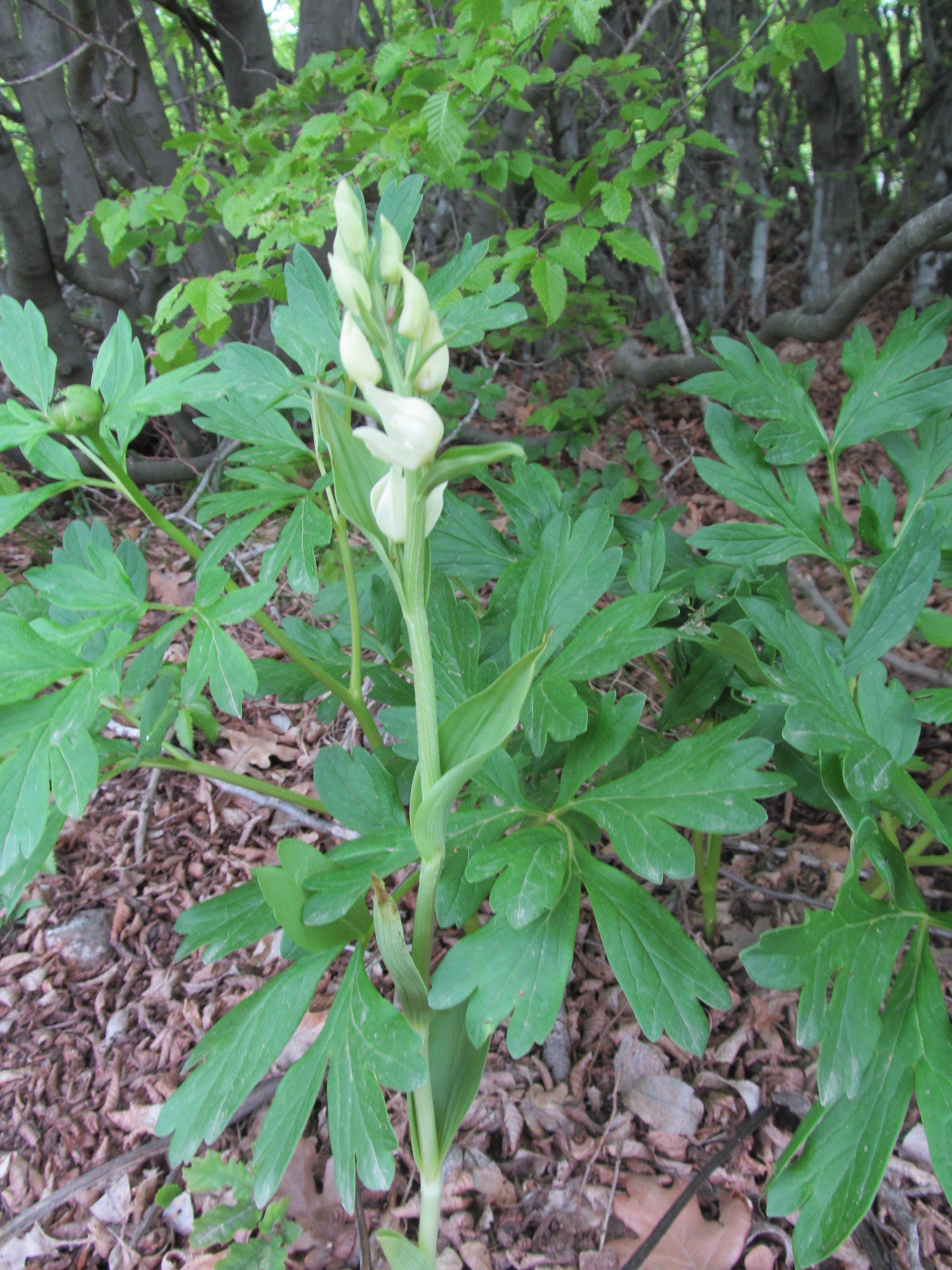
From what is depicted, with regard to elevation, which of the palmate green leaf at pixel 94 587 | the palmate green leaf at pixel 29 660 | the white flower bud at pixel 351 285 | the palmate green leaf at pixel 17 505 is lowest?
the palmate green leaf at pixel 29 660

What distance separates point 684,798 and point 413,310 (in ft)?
2.12

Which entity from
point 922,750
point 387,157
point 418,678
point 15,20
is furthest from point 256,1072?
point 15,20

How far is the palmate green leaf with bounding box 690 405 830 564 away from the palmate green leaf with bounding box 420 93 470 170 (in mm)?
975

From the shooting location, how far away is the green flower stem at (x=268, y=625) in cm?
110

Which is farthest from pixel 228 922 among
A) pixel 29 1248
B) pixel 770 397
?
pixel 770 397

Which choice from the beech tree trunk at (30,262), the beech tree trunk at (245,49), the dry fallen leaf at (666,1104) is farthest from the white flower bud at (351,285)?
the beech tree trunk at (245,49)

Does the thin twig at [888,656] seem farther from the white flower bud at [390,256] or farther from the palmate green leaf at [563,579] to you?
the white flower bud at [390,256]

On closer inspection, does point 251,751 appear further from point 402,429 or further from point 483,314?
point 402,429

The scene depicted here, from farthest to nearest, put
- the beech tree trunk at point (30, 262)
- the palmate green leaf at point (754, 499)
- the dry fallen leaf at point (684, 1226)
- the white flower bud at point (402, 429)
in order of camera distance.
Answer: the beech tree trunk at point (30, 262) → the palmate green leaf at point (754, 499) → the dry fallen leaf at point (684, 1226) → the white flower bud at point (402, 429)

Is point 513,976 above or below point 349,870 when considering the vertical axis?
below

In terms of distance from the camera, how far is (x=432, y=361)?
2.64ft

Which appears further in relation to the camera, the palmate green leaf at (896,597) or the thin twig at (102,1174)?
the thin twig at (102,1174)

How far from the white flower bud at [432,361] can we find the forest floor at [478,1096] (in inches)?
47.3

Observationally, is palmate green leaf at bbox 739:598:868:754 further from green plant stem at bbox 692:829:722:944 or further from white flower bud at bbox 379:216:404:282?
white flower bud at bbox 379:216:404:282
